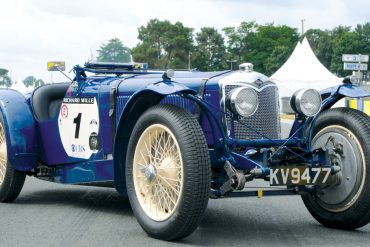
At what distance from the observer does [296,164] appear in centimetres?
588

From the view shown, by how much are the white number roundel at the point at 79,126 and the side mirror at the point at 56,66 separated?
0.58 metres

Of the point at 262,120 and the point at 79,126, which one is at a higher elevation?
the point at 262,120

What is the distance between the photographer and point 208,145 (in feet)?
19.6

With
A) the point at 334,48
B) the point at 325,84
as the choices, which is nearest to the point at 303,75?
the point at 325,84

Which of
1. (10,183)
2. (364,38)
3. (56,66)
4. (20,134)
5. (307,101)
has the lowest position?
(10,183)

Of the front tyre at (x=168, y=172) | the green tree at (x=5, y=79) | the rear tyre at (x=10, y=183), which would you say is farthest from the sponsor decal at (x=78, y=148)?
the green tree at (x=5, y=79)

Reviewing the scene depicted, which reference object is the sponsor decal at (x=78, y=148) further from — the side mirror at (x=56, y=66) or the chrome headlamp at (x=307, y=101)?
the chrome headlamp at (x=307, y=101)

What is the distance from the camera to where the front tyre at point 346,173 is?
578 centimetres

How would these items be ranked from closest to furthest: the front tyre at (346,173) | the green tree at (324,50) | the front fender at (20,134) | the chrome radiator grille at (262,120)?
the front tyre at (346,173)
the chrome radiator grille at (262,120)
the front fender at (20,134)
the green tree at (324,50)

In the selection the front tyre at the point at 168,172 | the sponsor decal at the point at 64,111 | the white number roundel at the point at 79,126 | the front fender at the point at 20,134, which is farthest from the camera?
the front fender at the point at 20,134

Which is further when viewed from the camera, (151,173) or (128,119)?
(128,119)

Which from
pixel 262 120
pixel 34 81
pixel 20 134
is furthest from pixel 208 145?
→ pixel 34 81

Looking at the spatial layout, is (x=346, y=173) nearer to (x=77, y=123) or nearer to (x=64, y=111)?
(x=77, y=123)

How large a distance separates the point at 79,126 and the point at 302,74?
31.6 m
